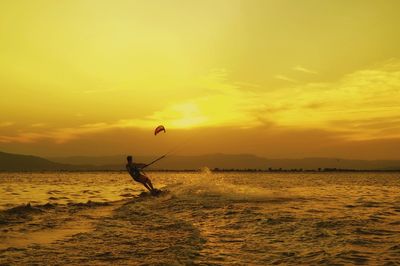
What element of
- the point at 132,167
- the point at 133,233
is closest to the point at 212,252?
the point at 133,233

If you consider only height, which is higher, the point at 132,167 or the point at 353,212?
the point at 132,167

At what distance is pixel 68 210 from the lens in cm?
1906

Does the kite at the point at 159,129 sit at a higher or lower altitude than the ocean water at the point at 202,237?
higher

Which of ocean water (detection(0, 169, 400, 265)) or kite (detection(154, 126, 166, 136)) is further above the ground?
kite (detection(154, 126, 166, 136))

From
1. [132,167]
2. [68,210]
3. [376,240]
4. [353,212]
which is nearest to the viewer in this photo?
[376,240]

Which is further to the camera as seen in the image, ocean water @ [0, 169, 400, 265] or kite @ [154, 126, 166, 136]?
kite @ [154, 126, 166, 136]

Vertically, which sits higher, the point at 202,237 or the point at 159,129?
the point at 159,129

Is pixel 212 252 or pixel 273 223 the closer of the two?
pixel 212 252

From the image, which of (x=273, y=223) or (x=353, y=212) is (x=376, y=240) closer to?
(x=273, y=223)

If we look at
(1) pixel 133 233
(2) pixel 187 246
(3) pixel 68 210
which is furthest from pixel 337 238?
(3) pixel 68 210

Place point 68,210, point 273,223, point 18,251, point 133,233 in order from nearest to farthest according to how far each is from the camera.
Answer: point 18,251, point 133,233, point 273,223, point 68,210

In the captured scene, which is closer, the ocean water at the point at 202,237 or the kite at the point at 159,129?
the ocean water at the point at 202,237

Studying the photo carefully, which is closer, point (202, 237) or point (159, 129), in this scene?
point (202, 237)

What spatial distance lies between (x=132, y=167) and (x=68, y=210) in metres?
8.24
